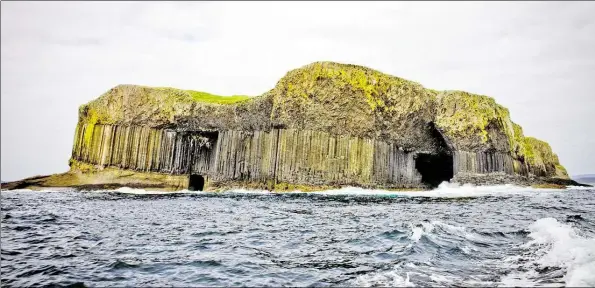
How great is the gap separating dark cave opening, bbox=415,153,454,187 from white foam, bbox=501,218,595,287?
3312cm

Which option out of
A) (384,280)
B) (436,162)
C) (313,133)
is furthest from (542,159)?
(384,280)

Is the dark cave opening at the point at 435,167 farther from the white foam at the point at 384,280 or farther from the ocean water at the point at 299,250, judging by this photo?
the white foam at the point at 384,280

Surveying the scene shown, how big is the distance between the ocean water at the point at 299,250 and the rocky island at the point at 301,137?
77.0 feet

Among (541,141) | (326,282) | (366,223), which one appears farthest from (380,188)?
(541,141)

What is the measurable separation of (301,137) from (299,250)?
30.9 metres

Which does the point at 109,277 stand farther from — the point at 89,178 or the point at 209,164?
the point at 89,178

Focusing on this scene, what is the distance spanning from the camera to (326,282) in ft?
27.5

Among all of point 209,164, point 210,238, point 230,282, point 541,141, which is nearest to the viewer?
point 230,282

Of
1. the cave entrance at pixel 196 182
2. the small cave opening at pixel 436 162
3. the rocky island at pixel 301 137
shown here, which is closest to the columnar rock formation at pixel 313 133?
the rocky island at pixel 301 137

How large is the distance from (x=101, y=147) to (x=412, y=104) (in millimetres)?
33336

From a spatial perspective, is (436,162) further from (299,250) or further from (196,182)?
(299,250)

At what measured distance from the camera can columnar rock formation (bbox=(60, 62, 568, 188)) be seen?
41938 mm

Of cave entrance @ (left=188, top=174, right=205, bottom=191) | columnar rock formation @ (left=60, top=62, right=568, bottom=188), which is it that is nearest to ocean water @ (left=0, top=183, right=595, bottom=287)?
columnar rock formation @ (left=60, top=62, right=568, bottom=188)

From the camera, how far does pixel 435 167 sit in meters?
50.9
